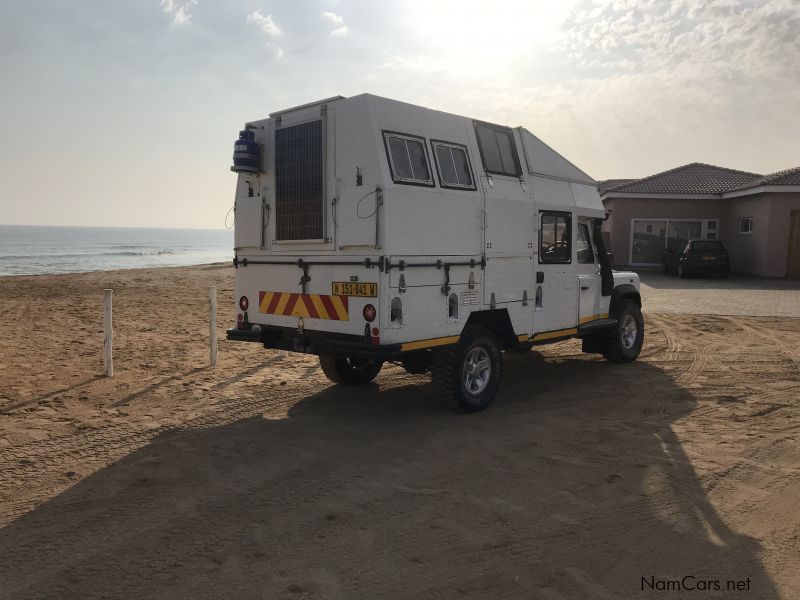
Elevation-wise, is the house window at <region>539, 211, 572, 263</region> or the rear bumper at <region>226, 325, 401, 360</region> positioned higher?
the house window at <region>539, 211, 572, 263</region>

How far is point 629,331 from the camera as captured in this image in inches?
389

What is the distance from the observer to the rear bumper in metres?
5.96

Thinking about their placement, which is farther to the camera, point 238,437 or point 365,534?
point 238,437

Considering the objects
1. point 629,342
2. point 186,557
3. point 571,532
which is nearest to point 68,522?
point 186,557

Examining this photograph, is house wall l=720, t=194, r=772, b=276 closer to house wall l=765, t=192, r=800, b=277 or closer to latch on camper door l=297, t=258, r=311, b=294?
house wall l=765, t=192, r=800, b=277

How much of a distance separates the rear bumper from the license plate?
1.39ft

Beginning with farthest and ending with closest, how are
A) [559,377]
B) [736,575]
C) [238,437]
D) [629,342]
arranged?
[629,342]
[559,377]
[238,437]
[736,575]

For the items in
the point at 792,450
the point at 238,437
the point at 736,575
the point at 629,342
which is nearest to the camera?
the point at 736,575

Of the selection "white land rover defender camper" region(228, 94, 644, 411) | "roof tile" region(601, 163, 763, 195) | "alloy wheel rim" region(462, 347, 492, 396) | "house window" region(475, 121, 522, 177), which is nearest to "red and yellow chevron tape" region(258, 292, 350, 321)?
"white land rover defender camper" region(228, 94, 644, 411)

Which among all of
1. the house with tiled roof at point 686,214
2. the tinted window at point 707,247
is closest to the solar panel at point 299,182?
the tinted window at point 707,247

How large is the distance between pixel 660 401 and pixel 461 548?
4464 millimetres

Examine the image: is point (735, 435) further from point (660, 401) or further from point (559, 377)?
point (559, 377)

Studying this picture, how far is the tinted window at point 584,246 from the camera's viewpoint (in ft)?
28.0

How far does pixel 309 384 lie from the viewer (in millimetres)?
8312
